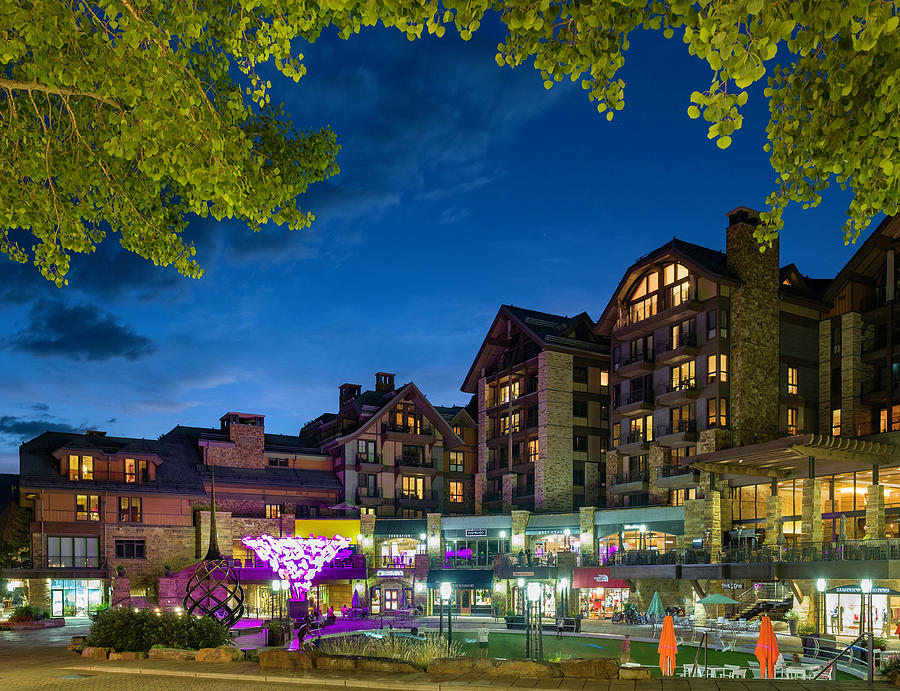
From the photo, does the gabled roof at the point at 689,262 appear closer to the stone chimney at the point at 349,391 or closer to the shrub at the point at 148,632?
the stone chimney at the point at 349,391

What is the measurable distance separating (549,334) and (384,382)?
51.5ft

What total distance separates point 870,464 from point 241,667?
106 ft

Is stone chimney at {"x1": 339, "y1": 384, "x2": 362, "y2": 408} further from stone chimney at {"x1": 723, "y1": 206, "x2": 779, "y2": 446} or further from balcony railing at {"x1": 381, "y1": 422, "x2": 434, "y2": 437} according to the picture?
stone chimney at {"x1": 723, "y1": 206, "x2": 779, "y2": 446}

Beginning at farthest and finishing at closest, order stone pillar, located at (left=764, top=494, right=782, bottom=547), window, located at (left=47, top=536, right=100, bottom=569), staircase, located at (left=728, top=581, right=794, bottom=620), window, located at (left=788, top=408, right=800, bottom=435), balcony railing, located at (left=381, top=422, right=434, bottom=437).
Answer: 1. balcony railing, located at (left=381, top=422, right=434, bottom=437)
2. window, located at (left=47, top=536, right=100, bottom=569)
3. window, located at (left=788, top=408, right=800, bottom=435)
4. stone pillar, located at (left=764, top=494, right=782, bottom=547)
5. staircase, located at (left=728, top=581, right=794, bottom=620)

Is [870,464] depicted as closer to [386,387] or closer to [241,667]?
[241,667]

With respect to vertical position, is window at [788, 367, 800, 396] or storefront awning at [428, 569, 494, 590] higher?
window at [788, 367, 800, 396]

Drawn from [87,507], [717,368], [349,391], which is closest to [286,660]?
[717,368]

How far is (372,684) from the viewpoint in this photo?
13.7 meters

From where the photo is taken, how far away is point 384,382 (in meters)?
70.2

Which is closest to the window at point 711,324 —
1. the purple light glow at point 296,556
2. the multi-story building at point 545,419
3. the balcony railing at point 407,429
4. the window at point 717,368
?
the window at point 717,368

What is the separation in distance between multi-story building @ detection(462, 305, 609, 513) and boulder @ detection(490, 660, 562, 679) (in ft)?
147

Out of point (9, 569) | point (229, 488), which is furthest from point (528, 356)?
point (9, 569)

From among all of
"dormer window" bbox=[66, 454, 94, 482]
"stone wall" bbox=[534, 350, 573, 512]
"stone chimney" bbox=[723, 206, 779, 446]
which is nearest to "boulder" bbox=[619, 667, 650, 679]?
"stone chimney" bbox=[723, 206, 779, 446]

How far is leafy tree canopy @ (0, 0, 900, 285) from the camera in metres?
7.19
